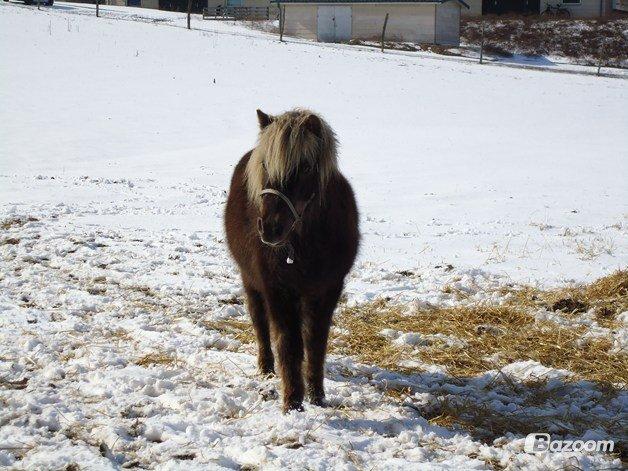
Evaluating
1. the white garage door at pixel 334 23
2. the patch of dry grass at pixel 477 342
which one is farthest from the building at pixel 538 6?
the patch of dry grass at pixel 477 342

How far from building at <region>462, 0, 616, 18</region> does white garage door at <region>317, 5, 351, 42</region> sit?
13.5 meters

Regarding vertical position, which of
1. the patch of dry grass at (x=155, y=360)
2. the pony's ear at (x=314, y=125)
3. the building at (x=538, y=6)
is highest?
the building at (x=538, y=6)

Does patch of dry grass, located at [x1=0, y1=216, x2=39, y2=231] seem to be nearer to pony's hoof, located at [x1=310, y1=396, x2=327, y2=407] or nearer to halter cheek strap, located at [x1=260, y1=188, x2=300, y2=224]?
pony's hoof, located at [x1=310, y1=396, x2=327, y2=407]

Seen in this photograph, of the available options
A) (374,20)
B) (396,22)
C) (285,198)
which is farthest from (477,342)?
(374,20)

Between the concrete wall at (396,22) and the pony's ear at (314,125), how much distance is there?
47.5 meters

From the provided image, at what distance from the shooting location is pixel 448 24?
50.3 metres

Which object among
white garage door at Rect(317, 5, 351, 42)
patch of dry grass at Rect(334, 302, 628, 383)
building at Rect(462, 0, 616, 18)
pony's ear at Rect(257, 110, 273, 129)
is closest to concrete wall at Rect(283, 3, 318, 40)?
white garage door at Rect(317, 5, 351, 42)

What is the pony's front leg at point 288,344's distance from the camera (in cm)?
415

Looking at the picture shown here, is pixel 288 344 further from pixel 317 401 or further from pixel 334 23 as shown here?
pixel 334 23

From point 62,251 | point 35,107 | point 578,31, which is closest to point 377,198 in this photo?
point 62,251

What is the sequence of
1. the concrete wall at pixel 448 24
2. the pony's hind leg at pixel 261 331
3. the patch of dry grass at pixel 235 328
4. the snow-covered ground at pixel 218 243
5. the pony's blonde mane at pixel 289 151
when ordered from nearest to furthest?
the snow-covered ground at pixel 218 243
the pony's blonde mane at pixel 289 151
the pony's hind leg at pixel 261 331
the patch of dry grass at pixel 235 328
the concrete wall at pixel 448 24

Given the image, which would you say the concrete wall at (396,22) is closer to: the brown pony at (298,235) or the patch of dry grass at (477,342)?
the patch of dry grass at (477,342)

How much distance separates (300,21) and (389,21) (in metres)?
7.24

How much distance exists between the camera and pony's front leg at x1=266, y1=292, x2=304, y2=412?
4.15m
